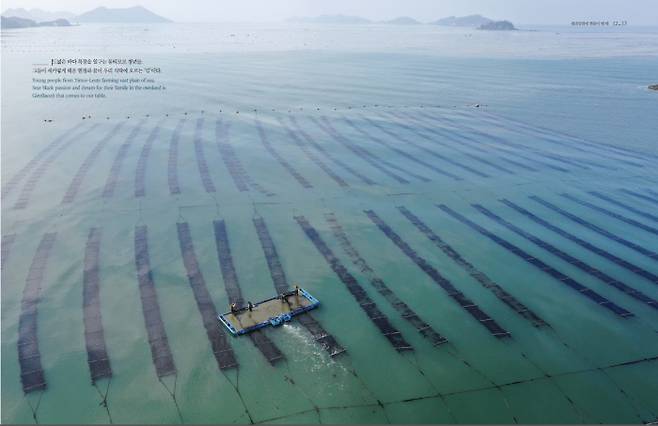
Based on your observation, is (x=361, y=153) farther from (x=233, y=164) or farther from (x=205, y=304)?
(x=205, y=304)

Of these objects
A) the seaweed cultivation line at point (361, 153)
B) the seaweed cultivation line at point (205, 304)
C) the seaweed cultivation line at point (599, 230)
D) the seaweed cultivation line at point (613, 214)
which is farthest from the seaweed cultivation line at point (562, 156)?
the seaweed cultivation line at point (205, 304)

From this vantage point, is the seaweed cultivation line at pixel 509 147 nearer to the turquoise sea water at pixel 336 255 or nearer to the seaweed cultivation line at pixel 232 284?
A: the turquoise sea water at pixel 336 255

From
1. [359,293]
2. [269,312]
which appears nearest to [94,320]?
[269,312]

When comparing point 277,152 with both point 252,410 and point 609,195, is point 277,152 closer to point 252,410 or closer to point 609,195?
point 609,195

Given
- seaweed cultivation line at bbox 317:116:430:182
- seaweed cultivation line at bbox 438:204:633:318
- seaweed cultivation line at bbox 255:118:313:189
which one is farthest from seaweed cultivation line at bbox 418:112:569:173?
seaweed cultivation line at bbox 255:118:313:189

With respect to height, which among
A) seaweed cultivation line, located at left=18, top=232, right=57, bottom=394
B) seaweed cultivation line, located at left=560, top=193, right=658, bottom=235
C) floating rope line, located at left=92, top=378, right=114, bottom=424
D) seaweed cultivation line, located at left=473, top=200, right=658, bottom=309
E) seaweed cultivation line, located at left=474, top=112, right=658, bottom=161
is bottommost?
floating rope line, located at left=92, top=378, right=114, bottom=424

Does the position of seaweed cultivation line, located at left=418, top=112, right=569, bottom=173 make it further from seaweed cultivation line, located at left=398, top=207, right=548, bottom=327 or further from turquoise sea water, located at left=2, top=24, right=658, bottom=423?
seaweed cultivation line, located at left=398, top=207, right=548, bottom=327

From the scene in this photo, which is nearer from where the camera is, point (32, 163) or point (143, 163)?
point (32, 163)
